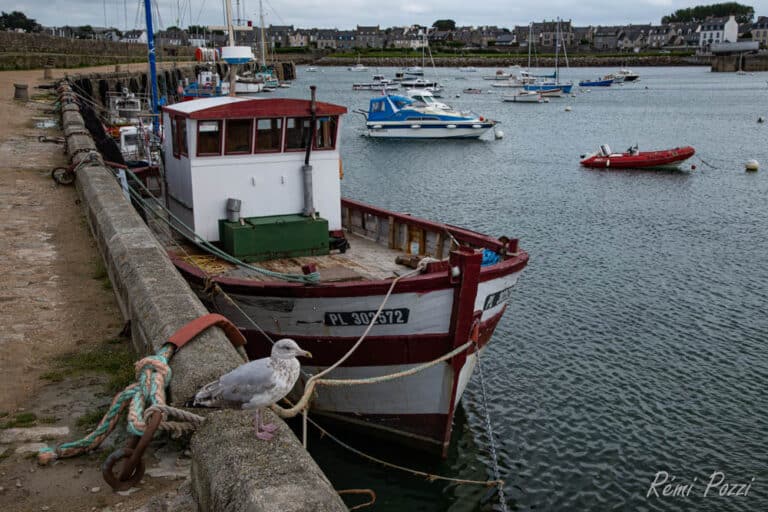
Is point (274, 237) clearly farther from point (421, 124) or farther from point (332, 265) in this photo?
point (421, 124)

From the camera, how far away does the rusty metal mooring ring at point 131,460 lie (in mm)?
4926

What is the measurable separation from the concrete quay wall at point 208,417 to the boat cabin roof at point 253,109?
280 centimetres

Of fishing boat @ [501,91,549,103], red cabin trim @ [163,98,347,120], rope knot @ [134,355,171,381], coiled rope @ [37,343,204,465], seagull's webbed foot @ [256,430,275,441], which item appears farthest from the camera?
fishing boat @ [501,91,549,103]

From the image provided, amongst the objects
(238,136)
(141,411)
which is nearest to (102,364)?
(141,411)

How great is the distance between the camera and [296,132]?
13125 mm

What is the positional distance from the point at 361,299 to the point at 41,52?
57507 mm

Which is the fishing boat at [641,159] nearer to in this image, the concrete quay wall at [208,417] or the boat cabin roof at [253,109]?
the boat cabin roof at [253,109]

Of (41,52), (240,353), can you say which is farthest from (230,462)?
(41,52)

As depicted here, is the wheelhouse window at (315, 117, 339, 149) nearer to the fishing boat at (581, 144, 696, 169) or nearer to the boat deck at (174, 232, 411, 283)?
the boat deck at (174, 232, 411, 283)

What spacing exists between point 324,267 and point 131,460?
305 inches

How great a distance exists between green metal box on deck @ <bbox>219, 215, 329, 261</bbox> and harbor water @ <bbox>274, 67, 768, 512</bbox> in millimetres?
3315

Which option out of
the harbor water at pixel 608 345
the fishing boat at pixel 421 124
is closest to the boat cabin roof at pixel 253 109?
the harbor water at pixel 608 345
